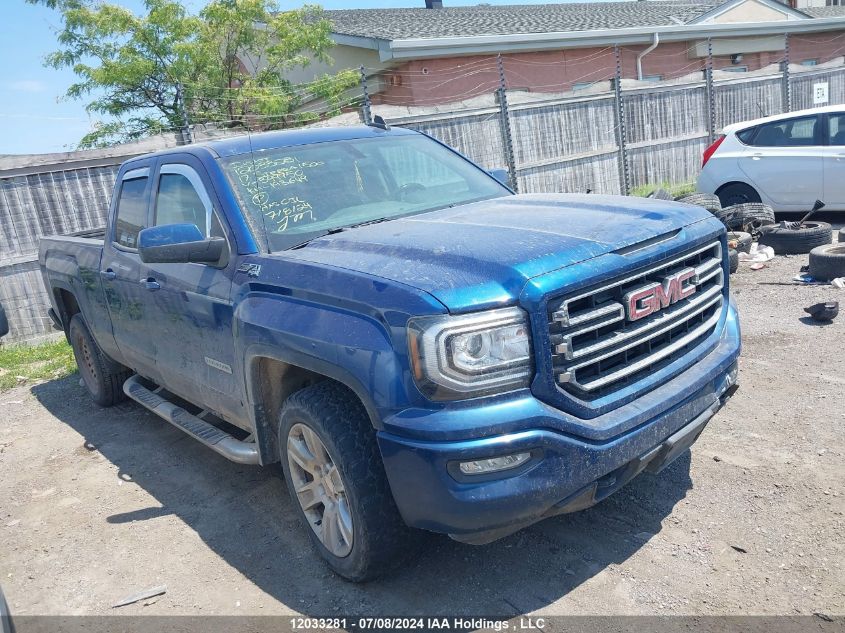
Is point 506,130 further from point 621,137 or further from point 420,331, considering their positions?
point 420,331

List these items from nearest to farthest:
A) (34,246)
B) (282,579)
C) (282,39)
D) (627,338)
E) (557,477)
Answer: (557,477)
(627,338)
(282,579)
(34,246)
(282,39)

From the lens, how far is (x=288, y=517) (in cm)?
407

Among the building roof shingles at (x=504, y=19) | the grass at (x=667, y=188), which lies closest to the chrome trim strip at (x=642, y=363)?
the grass at (x=667, y=188)

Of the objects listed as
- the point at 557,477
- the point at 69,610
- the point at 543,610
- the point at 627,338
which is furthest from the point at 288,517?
the point at 627,338

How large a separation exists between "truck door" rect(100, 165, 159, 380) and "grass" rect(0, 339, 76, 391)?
3.00 m

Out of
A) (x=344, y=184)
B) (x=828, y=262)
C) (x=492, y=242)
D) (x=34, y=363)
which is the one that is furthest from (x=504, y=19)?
(x=492, y=242)

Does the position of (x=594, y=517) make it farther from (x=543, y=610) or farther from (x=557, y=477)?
(x=557, y=477)

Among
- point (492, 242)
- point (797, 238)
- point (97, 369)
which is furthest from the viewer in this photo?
point (797, 238)

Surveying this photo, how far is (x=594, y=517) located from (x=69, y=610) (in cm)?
258

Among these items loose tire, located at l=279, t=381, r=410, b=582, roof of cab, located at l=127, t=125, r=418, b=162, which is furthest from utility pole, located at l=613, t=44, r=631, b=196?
loose tire, located at l=279, t=381, r=410, b=582

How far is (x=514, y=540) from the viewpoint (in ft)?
11.6

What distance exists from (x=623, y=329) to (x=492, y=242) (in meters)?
0.65

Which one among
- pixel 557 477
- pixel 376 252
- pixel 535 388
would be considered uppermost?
pixel 376 252

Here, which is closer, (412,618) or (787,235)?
(412,618)
